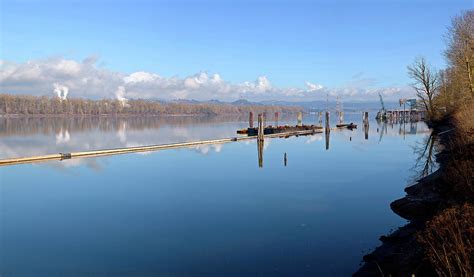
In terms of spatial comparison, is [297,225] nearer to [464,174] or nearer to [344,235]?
[344,235]

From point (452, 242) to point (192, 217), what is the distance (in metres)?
11.0

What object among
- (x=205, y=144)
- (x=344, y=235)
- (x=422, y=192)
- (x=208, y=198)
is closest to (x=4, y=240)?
(x=208, y=198)

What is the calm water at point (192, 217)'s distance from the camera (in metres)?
12.4

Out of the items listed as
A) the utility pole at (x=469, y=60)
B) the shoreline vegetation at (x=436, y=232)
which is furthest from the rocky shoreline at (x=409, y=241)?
the utility pole at (x=469, y=60)

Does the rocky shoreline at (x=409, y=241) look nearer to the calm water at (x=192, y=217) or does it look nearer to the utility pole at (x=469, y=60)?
the calm water at (x=192, y=217)

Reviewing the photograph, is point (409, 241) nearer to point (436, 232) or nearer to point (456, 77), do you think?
point (436, 232)

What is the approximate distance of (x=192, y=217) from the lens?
17.5m

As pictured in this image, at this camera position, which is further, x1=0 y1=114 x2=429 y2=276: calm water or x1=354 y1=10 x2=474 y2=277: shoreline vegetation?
x1=0 y1=114 x2=429 y2=276: calm water

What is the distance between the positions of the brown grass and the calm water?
311 cm

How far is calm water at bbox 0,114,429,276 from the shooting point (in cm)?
1244

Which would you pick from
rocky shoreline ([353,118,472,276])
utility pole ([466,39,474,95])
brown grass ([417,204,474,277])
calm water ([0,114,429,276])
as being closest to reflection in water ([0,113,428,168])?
calm water ([0,114,429,276])

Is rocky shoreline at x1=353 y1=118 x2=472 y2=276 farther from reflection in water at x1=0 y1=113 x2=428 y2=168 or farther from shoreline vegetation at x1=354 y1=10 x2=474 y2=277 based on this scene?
reflection in water at x1=0 y1=113 x2=428 y2=168

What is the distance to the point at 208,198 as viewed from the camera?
21.2 meters

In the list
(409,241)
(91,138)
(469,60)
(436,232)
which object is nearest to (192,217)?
(409,241)
